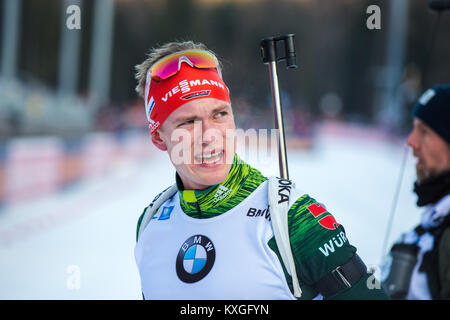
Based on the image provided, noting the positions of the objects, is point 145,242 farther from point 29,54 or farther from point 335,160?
point 29,54

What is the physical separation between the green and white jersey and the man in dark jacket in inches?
33.9

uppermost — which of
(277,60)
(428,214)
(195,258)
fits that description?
(277,60)

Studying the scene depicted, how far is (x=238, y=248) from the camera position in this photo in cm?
143

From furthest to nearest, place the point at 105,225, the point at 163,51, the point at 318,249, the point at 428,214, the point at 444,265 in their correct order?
the point at 105,225
the point at 428,214
the point at 444,265
the point at 163,51
the point at 318,249

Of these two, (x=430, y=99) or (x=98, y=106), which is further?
(x=98, y=106)

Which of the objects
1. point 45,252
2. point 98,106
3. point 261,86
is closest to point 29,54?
point 98,106

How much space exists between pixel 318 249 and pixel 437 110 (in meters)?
1.29

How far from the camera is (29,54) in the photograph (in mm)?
45719

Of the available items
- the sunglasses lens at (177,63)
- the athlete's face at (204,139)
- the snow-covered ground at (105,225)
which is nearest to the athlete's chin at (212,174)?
the athlete's face at (204,139)

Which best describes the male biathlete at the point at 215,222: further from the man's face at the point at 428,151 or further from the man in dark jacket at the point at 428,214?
the man's face at the point at 428,151

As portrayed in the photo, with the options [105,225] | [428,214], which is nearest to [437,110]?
[428,214]

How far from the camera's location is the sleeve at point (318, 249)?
1343 millimetres

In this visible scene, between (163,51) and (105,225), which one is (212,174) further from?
(105,225)
